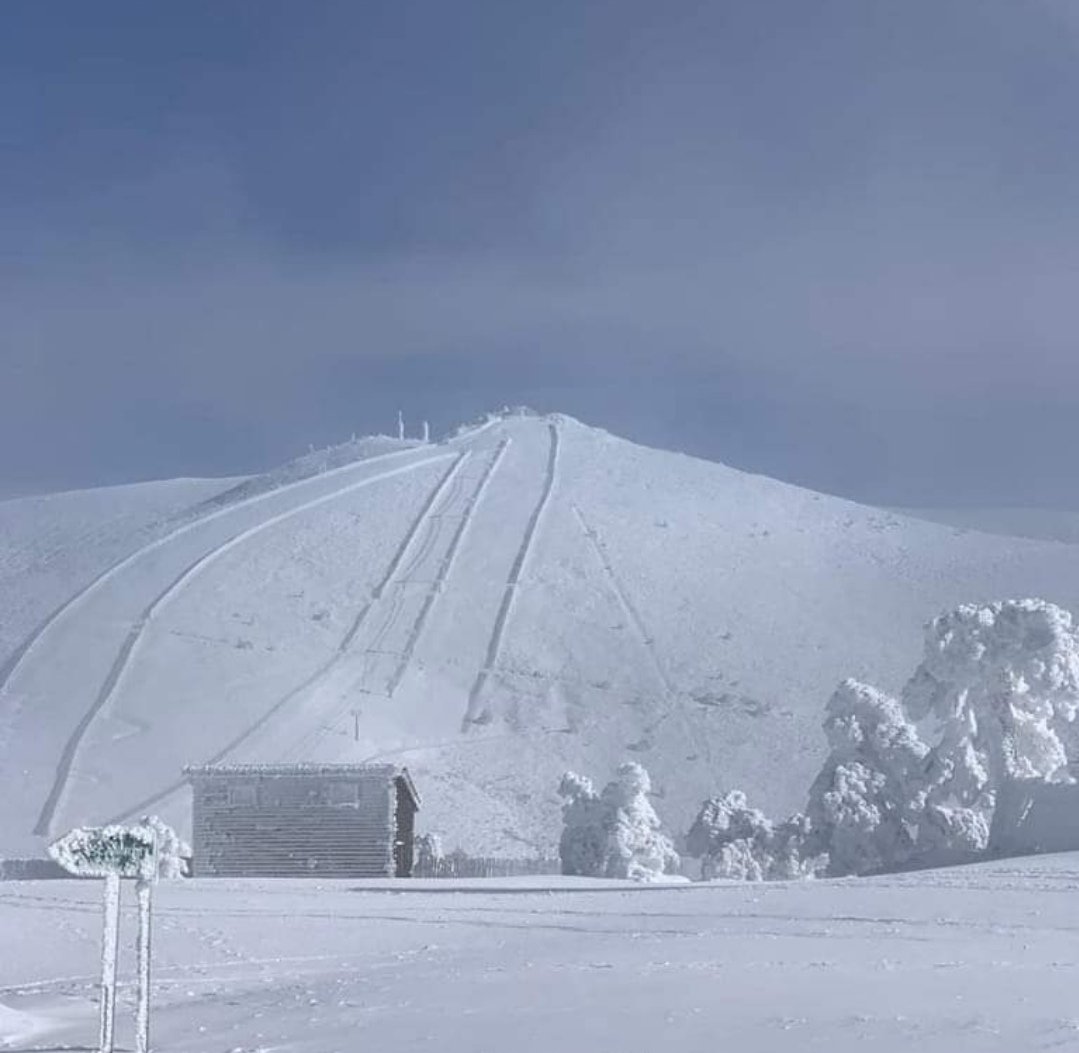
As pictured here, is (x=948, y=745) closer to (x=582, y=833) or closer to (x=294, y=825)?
(x=582, y=833)

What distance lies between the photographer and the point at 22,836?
60.7 m

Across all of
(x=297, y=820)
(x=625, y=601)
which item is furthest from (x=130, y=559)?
(x=297, y=820)

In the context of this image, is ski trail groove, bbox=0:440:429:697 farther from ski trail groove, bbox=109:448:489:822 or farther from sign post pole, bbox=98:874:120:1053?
sign post pole, bbox=98:874:120:1053

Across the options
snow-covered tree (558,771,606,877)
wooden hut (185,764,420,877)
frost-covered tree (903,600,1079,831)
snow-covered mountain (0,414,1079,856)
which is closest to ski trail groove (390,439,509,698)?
snow-covered mountain (0,414,1079,856)

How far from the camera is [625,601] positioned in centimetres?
8812

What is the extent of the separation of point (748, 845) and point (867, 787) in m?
4.47

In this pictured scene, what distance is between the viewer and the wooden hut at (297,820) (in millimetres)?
47469

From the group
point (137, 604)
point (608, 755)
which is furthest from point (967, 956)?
point (137, 604)

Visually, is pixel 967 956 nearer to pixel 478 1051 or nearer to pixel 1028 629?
pixel 478 1051

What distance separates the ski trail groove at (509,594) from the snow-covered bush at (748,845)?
24403mm

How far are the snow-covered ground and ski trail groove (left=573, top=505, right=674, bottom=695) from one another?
163 ft

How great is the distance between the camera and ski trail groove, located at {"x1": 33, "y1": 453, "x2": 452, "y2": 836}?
64.6 metres

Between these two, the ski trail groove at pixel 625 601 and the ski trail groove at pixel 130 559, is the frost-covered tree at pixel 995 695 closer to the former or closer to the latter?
the ski trail groove at pixel 625 601

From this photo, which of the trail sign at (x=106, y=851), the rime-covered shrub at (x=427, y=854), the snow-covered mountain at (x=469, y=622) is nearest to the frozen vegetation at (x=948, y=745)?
the rime-covered shrub at (x=427, y=854)
